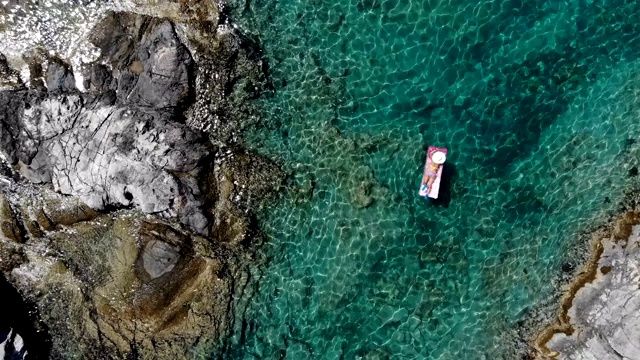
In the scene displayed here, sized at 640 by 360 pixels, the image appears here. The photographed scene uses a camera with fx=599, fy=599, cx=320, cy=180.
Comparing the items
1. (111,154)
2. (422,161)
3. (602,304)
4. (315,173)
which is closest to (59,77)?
(111,154)

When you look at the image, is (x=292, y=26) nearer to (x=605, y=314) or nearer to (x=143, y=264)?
(x=143, y=264)

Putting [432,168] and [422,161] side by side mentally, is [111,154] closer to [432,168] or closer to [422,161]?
[422,161]

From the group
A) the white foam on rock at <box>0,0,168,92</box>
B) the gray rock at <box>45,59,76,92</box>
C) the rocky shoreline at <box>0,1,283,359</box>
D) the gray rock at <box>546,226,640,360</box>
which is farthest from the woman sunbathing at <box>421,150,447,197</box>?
the gray rock at <box>45,59,76,92</box>

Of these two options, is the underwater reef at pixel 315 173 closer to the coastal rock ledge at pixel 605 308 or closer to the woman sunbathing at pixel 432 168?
the coastal rock ledge at pixel 605 308

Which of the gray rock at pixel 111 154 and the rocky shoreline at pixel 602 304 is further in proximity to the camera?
the gray rock at pixel 111 154

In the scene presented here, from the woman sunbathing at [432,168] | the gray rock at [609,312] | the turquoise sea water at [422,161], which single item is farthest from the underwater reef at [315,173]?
the woman sunbathing at [432,168]

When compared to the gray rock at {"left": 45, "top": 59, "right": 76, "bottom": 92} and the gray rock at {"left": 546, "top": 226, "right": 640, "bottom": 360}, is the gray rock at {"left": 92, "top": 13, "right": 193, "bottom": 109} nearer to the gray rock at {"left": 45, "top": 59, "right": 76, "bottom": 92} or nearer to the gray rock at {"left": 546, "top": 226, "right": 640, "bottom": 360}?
the gray rock at {"left": 45, "top": 59, "right": 76, "bottom": 92}
